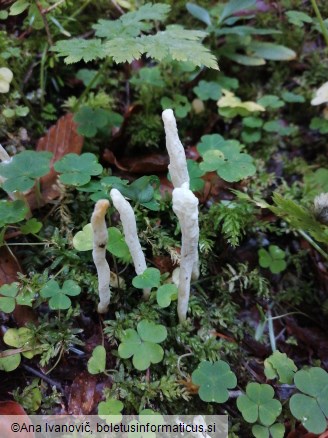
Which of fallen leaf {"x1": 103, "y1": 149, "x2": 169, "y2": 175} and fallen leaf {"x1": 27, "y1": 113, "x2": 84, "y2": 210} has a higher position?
fallen leaf {"x1": 27, "y1": 113, "x2": 84, "y2": 210}

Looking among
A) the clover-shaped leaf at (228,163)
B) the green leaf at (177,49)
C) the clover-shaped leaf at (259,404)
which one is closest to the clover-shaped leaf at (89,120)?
the green leaf at (177,49)

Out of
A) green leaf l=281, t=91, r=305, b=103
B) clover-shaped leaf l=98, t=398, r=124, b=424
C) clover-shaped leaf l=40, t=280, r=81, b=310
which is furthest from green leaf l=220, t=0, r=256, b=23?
clover-shaped leaf l=98, t=398, r=124, b=424

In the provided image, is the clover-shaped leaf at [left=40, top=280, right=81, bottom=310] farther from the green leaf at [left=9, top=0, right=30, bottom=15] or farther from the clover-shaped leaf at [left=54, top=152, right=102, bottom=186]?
the green leaf at [left=9, top=0, right=30, bottom=15]

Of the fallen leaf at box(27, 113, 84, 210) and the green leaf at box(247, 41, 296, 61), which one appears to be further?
the green leaf at box(247, 41, 296, 61)

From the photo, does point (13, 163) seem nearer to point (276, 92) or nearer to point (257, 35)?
point (276, 92)

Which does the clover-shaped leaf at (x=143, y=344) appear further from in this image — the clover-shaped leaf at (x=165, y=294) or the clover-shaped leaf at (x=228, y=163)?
the clover-shaped leaf at (x=228, y=163)
